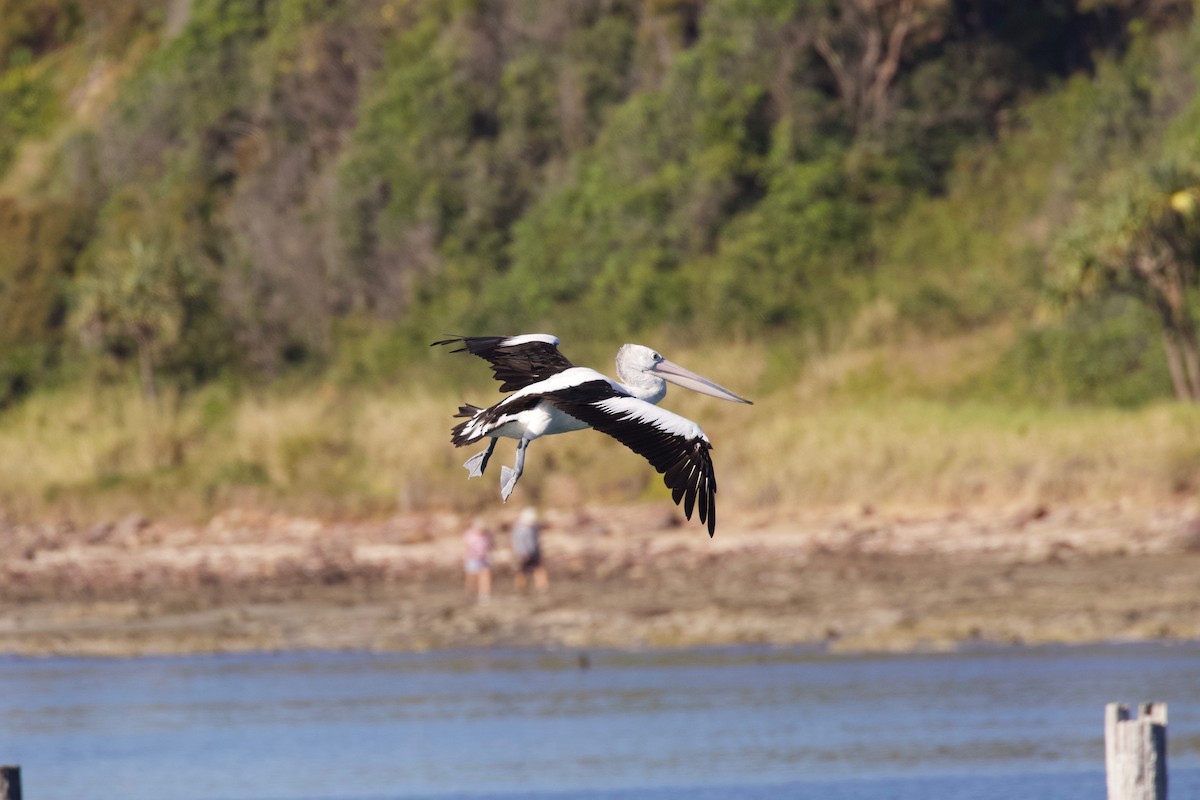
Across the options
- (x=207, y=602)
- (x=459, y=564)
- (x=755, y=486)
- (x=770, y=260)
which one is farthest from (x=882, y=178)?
(x=207, y=602)

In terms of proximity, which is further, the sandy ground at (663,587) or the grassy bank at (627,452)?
the grassy bank at (627,452)

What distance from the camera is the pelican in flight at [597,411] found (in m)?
8.44

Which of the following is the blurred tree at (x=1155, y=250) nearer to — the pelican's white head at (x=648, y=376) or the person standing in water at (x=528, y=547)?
the person standing in water at (x=528, y=547)

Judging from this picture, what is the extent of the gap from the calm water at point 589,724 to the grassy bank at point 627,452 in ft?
19.8

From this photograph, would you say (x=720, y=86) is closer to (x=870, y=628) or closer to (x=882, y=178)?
(x=882, y=178)

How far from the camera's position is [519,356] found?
31.6ft

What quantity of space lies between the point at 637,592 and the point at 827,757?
7.84 metres

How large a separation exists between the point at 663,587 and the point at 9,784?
57.1 ft

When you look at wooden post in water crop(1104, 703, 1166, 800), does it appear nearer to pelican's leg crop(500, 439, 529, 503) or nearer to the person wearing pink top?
pelican's leg crop(500, 439, 529, 503)

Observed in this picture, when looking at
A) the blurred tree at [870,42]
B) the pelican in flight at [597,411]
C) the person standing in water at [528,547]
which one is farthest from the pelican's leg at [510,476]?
the blurred tree at [870,42]

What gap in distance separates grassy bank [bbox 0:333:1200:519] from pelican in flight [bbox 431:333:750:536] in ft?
57.5

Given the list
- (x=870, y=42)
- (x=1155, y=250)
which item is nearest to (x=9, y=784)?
(x=1155, y=250)

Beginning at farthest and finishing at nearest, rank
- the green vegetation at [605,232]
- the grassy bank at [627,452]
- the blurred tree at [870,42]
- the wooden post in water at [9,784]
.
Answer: the blurred tree at [870,42]
the green vegetation at [605,232]
the grassy bank at [627,452]
the wooden post in water at [9,784]

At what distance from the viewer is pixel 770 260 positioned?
38.6 meters
